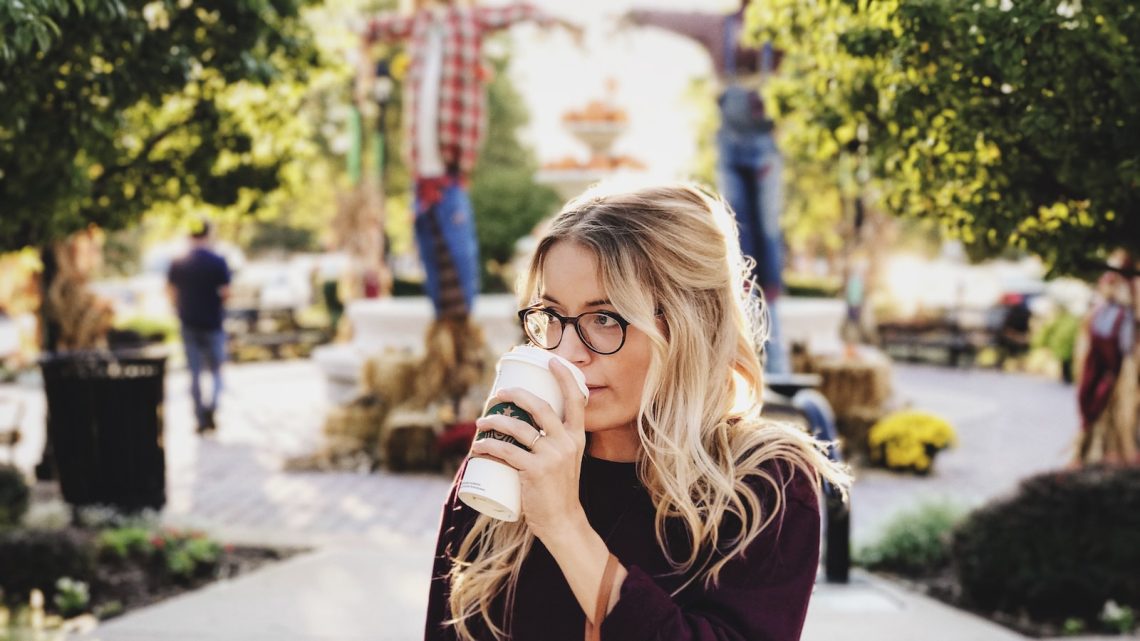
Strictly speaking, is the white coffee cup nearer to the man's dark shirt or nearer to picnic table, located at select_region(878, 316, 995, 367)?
the man's dark shirt

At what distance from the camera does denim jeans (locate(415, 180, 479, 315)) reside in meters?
9.88

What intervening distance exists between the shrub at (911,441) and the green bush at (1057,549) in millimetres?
4046

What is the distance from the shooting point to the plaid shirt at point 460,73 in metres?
9.70

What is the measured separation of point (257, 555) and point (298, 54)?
10.2ft

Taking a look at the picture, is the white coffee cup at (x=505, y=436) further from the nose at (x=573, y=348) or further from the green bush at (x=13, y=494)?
the green bush at (x=13, y=494)

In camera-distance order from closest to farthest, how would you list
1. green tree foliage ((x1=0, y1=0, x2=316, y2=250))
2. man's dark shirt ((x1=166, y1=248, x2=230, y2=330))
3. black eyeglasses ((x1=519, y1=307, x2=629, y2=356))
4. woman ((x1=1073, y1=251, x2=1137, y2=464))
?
1. black eyeglasses ((x1=519, y1=307, x2=629, y2=356))
2. green tree foliage ((x1=0, y1=0, x2=316, y2=250))
3. woman ((x1=1073, y1=251, x2=1137, y2=464))
4. man's dark shirt ((x1=166, y1=248, x2=230, y2=330))

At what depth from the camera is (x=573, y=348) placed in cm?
190

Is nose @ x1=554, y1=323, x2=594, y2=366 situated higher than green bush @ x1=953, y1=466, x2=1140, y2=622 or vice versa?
nose @ x1=554, y1=323, x2=594, y2=366

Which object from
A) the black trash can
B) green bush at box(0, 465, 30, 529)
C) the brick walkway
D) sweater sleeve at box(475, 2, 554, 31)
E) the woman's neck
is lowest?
the brick walkway

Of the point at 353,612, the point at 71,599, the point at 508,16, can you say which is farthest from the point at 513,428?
the point at 508,16

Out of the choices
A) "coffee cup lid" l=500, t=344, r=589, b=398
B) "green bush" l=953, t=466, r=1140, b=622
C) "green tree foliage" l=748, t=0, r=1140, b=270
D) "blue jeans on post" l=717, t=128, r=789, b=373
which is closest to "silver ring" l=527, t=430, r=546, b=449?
"coffee cup lid" l=500, t=344, r=589, b=398

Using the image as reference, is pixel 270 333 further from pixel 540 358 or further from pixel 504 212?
pixel 540 358

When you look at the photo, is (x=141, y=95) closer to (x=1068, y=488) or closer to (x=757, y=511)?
(x=757, y=511)

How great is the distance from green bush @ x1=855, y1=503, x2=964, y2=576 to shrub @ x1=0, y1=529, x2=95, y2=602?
4.40 metres
